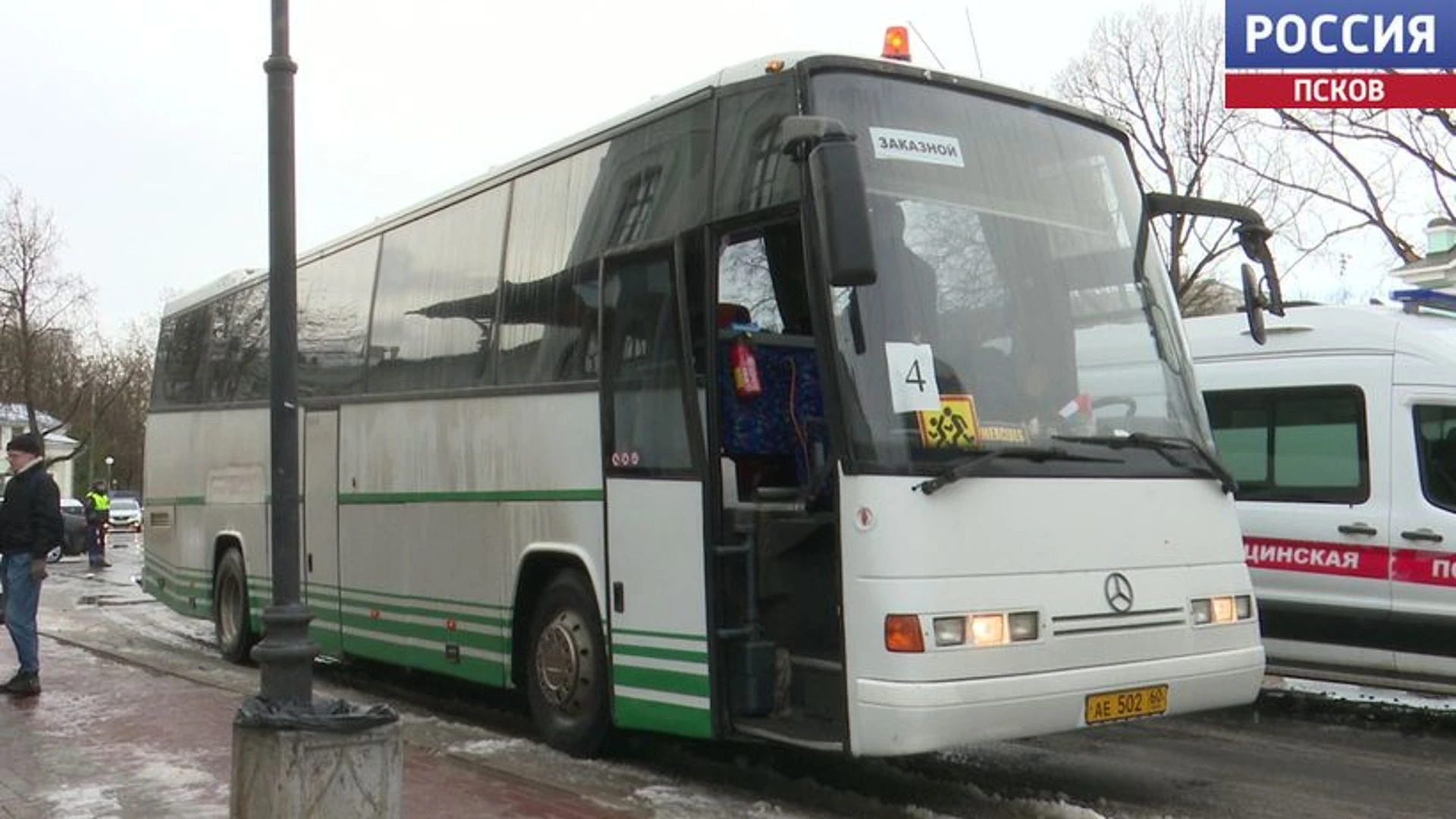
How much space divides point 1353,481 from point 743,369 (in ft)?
15.4

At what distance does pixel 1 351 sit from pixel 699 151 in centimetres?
4833

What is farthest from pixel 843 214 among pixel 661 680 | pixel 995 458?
pixel 661 680

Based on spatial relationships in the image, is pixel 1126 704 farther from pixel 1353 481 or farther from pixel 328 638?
pixel 328 638

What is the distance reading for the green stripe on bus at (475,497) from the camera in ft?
24.7

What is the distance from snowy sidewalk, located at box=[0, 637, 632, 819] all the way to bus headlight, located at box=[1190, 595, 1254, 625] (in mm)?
2802

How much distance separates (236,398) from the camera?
1243cm

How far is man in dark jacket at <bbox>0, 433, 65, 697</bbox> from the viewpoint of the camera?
948cm

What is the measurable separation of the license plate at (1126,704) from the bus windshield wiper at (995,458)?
1033 millimetres

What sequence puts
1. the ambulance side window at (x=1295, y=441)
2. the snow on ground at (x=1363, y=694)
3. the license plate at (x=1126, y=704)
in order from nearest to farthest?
the license plate at (x=1126, y=704)
the ambulance side window at (x=1295, y=441)
the snow on ground at (x=1363, y=694)

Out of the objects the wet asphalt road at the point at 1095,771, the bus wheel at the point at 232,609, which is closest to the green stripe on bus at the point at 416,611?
the wet asphalt road at the point at 1095,771

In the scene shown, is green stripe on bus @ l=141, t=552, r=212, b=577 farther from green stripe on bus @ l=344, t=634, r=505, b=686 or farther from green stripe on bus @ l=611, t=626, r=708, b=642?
green stripe on bus @ l=611, t=626, r=708, b=642

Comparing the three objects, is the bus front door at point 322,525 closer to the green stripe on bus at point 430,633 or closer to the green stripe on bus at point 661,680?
the green stripe on bus at point 430,633

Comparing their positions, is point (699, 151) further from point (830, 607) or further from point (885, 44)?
point (830, 607)

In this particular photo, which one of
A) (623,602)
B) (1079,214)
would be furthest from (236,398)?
(1079,214)
